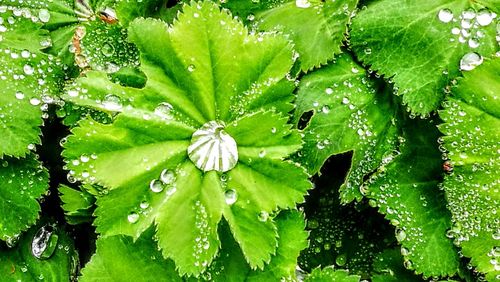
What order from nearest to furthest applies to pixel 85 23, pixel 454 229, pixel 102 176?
pixel 102 176 → pixel 454 229 → pixel 85 23

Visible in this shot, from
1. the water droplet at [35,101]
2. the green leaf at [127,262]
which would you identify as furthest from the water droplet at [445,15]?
the water droplet at [35,101]

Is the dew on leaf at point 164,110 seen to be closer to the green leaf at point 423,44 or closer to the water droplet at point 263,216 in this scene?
the water droplet at point 263,216

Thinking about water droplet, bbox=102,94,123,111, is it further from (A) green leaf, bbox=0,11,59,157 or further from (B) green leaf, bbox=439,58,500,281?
(B) green leaf, bbox=439,58,500,281

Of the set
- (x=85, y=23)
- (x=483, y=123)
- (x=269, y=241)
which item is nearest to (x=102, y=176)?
(x=269, y=241)

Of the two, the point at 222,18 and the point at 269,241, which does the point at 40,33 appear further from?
the point at 269,241

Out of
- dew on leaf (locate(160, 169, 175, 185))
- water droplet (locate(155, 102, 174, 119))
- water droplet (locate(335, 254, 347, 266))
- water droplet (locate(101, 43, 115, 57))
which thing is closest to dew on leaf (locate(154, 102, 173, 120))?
water droplet (locate(155, 102, 174, 119))

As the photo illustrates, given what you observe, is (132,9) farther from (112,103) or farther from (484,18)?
(484,18)

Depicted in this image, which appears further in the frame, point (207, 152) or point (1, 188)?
point (1, 188)
